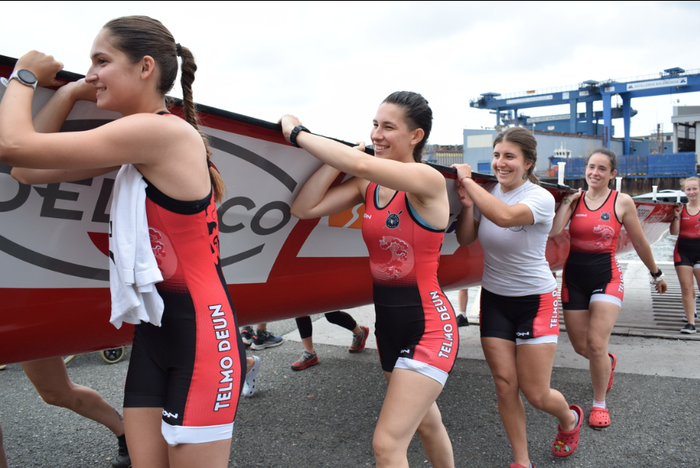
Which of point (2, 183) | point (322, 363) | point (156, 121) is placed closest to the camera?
point (156, 121)

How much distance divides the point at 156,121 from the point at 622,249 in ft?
23.7

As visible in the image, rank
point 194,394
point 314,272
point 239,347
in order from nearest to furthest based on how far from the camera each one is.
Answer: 1. point 194,394
2. point 239,347
3. point 314,272

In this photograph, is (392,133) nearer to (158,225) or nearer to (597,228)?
(158,225)

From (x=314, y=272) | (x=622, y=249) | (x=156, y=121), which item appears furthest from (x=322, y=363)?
(x=622, y=249)

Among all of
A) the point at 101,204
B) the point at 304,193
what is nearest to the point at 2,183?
the point at 101,204

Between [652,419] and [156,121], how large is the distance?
12.9 ft

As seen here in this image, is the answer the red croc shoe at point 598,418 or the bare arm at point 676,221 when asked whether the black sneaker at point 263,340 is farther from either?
the bare arm at point 676,221

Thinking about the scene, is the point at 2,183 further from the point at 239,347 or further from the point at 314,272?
the point at 314,272

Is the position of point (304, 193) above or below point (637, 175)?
above

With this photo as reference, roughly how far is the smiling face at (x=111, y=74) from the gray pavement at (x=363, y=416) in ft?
8.03

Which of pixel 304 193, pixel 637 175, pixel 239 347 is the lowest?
pixel 637 175

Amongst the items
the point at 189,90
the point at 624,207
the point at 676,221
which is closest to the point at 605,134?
the point at 676,221

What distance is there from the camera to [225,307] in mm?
1711

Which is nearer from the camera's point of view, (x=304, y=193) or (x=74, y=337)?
(x=74, y=337)
